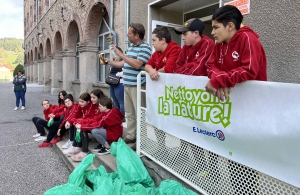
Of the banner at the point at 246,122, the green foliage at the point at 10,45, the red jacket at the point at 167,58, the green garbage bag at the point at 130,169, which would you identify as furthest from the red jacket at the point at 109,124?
the green foliage at the point at 10,45

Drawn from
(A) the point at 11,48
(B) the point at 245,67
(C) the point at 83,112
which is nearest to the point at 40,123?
(C) the point at 83,112

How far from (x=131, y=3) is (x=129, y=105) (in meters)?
3.32

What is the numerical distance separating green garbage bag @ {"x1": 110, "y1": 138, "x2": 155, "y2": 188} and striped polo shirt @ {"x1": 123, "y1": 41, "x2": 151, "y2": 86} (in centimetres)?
101

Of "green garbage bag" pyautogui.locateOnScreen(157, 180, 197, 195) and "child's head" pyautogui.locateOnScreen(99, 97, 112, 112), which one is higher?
"child's head" pyautogui.locateOnScreen(99, 97, 112, 112)

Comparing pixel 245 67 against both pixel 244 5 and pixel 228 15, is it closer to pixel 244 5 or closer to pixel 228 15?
pixel 228 15

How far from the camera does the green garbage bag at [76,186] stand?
2.13 metres

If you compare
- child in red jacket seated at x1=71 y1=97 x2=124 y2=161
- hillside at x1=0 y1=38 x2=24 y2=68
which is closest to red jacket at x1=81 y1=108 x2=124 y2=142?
child in red jacket seated at x1=71 y1=97 x2=124 y2=161

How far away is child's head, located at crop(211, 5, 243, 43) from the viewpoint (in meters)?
1.82

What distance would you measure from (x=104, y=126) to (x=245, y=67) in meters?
2.54

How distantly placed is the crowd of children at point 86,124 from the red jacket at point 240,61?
7.05 feet

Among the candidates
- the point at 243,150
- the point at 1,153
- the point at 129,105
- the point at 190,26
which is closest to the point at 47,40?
the point at 1,153

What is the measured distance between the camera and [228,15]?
1.82 meters

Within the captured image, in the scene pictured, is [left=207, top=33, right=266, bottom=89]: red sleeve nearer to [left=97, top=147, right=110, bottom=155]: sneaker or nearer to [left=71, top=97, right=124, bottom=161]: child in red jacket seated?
[left=71, top=97, right=124, bottom=161]: child in red jacket seated

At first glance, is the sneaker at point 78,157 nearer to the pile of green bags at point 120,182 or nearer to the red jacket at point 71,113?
the red jacket at point 71,113
